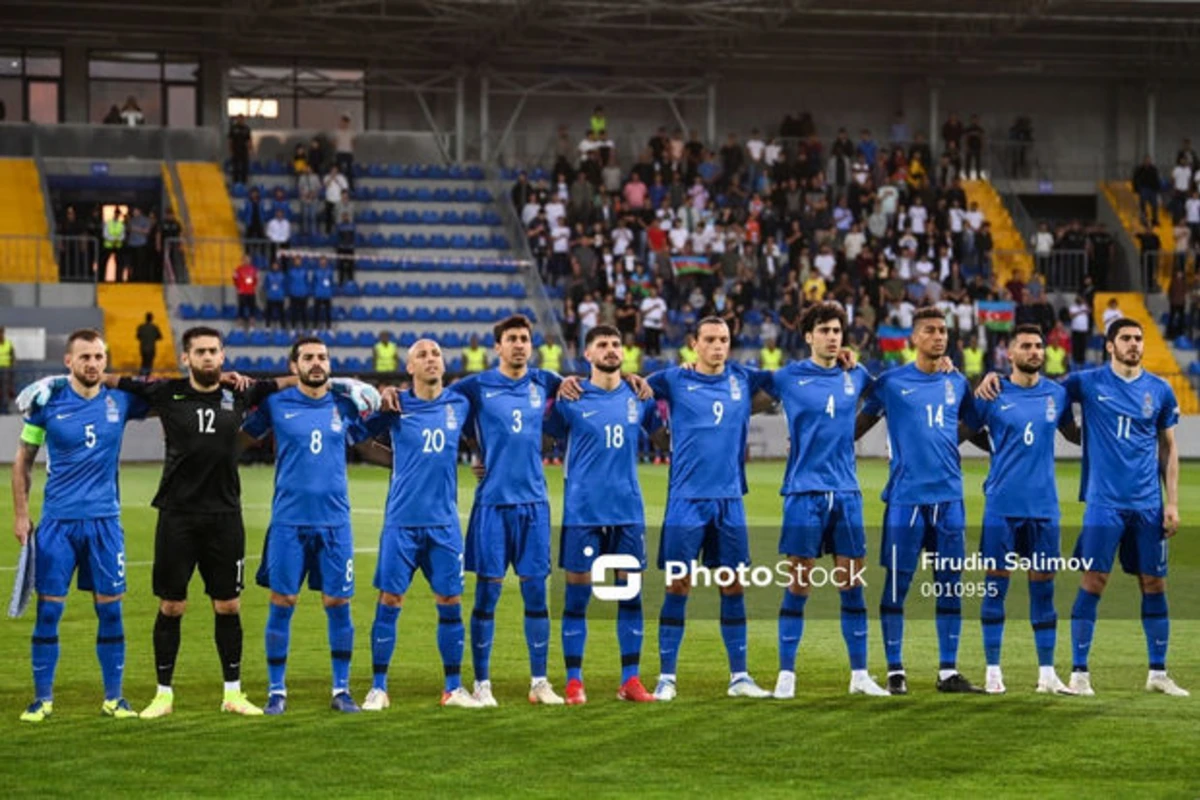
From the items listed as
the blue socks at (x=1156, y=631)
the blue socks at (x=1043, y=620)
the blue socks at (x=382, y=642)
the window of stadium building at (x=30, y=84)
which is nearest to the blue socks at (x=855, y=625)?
the blue socks at (x=1043, y=620)

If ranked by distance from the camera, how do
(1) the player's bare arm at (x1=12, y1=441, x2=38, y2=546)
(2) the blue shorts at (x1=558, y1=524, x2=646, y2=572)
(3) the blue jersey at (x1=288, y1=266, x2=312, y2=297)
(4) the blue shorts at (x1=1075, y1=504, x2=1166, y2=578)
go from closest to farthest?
1. (1) the player's bare arm at (x1=12, y1=441, x2=38, y2=546)
2. (2) the blue shorts at (x1=558, y1=524, x2=646, y2=572)
3. (4) the blue shorts at (x1=1075, y1=504, x2=1166, y2=578)
4. (3) the blue jersey at (x1=288, y1=266, x2=312, y2=297)

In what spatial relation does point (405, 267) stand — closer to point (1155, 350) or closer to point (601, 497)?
point (1155, 350)

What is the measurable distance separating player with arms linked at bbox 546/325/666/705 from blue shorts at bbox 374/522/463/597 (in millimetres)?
618

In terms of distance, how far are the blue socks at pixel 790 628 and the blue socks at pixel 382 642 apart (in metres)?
1.89

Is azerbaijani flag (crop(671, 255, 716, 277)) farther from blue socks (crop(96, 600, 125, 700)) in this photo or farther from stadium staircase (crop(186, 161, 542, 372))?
blue socks (crop(96, 600, 125, 700))

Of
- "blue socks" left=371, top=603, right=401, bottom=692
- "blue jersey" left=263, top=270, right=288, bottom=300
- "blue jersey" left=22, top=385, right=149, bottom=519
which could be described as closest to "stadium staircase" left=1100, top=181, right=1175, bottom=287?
"blue jersey" left=263, top=270, right=288, bottom=300

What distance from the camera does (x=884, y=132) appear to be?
49250 mm

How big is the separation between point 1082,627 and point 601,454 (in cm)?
301

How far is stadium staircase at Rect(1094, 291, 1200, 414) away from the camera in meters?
39.3

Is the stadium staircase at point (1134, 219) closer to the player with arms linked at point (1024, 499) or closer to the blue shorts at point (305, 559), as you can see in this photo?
the player with arms linked at point (1024, 499)

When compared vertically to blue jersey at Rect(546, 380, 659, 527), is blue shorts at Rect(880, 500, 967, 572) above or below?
below

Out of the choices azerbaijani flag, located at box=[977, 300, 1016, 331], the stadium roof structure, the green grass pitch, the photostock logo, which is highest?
the stadium roof structure

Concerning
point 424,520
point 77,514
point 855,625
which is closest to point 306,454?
point 424,520

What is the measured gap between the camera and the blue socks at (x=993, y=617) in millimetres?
12258
